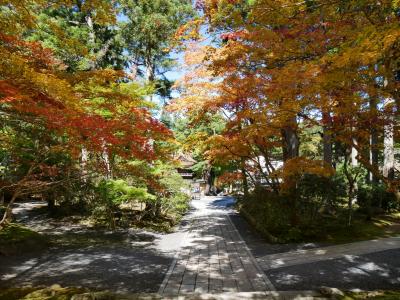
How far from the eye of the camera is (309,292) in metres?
5.95

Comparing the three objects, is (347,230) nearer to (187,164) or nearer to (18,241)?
(18,241)

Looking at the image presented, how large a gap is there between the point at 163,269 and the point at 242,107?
775cm

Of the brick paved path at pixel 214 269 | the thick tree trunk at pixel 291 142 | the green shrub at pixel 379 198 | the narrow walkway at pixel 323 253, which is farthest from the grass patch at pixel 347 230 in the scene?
the thick tree trunk at pixel 291 142

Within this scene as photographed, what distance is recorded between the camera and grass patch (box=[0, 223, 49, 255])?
9633 millimetres

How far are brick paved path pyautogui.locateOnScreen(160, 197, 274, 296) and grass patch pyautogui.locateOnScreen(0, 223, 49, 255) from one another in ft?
15.4

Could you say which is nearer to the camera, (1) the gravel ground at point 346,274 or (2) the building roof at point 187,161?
(1) the gravel ground at point 346,274

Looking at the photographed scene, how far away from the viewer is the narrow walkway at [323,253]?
326 inches

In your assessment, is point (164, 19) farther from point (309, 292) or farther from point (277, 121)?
point (309, 292)

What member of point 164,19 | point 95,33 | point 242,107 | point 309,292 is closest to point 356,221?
point 242,107

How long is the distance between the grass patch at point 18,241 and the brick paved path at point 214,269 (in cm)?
469

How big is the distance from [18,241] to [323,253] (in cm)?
927

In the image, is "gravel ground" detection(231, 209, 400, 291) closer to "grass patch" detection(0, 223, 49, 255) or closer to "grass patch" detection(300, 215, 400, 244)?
"grass patch" detection(300, 215, 400, 244)

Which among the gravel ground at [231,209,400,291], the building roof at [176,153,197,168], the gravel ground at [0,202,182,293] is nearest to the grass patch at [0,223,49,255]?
the gravel ground at [0,202,182,293]

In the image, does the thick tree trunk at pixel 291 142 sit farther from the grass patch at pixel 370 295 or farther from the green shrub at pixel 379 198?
the grass patch at pixel 370 295
